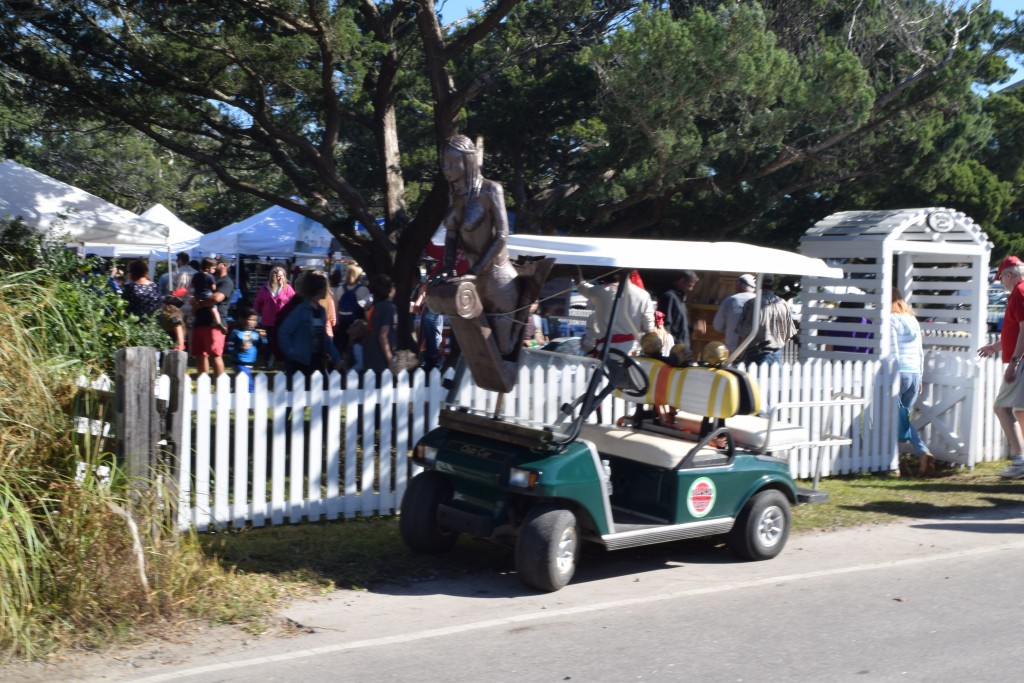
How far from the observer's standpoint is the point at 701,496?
7.08 meters

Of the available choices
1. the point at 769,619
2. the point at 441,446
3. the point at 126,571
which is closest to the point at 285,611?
the point at 126,571

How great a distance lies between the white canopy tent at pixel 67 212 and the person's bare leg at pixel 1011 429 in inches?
385

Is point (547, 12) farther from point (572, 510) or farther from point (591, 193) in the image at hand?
point (572, 510)

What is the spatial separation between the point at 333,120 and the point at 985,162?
51.5 feet

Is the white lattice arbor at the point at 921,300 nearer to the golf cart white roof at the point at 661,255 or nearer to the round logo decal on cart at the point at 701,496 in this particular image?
the golf cart white roof at the point at 661,255

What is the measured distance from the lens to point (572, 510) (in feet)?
21.9

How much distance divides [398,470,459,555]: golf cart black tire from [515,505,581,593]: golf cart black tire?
0.77m

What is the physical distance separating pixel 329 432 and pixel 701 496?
9.34ft

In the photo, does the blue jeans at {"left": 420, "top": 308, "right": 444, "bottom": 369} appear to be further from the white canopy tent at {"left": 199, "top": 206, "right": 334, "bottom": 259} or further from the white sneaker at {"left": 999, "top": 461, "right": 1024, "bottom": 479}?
the white canopy tent at {"left": 199, "top": 206, "right": 334, "bottom": 259}

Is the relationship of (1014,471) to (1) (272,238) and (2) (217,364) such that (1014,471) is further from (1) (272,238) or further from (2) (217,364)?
(1) (272,238)

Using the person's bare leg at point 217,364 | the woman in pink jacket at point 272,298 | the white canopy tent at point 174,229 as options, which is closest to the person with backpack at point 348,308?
the woman in pink jacket at point 272,298

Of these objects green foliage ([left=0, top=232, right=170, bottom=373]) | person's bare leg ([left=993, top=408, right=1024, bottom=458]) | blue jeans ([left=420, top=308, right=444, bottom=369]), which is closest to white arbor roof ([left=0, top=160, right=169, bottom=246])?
green foliage ([left=0, top=232, right=170, bottom=373])

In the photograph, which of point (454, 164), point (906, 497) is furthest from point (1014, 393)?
Result: point (454, 164)

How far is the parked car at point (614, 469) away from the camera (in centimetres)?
657
